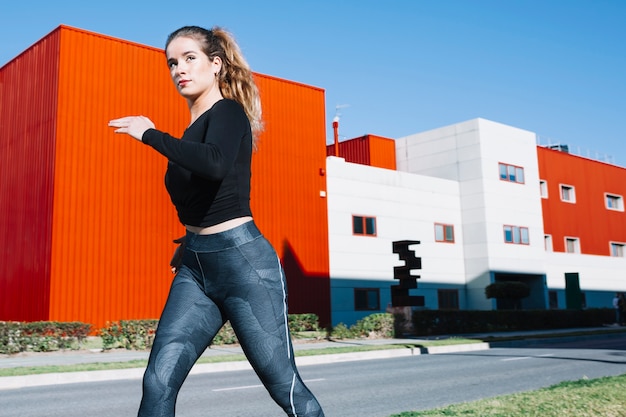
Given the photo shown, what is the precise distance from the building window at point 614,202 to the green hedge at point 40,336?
39.6 meters

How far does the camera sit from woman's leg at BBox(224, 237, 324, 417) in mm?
2721

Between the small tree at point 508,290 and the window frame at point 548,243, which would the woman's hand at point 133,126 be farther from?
the window frame at point 548,243

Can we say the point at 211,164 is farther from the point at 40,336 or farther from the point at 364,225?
the point at 364,225

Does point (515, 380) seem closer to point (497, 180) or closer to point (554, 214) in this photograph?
point (497, 180)

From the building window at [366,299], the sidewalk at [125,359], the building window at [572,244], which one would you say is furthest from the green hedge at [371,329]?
the building window at [572,244]

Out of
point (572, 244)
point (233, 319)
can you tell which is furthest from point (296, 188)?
point (233, 319)

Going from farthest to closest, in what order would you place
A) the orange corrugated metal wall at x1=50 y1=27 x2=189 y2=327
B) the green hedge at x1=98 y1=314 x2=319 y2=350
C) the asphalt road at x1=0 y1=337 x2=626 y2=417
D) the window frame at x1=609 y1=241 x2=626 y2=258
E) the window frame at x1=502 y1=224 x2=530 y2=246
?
1. the window frame at x1=609 y1=241 x2=626 y2=258
2. the window frame at x1=502 y1=224 x2=530 y2=246
3. the orange corrugated metal wall at x1=50 y1=27 x2=189 y2=327
4. the green hedge at x1=98 y1=314 x2=319 y2=350
5. the asphalt road at x1=0 y1=337 x2=626 y2=417

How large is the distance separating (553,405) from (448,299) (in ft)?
101

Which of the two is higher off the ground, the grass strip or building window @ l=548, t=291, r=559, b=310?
building window @ l=548, t=291, r=559, b=310

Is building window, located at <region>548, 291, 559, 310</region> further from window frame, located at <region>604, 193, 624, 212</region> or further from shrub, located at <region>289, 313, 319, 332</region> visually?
shrub, located at <region>289, 313, 319, 332</region>

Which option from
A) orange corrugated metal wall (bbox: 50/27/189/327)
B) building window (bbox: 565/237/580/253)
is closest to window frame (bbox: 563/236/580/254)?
building window (bbox: 565/237/580/253)

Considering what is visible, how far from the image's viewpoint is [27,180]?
24.5 metres

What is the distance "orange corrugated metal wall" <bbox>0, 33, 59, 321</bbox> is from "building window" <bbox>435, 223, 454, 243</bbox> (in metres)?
20.8

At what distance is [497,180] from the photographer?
37.7m
